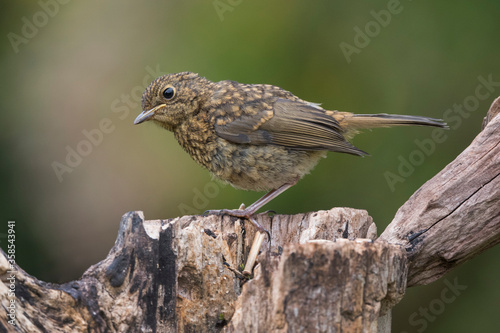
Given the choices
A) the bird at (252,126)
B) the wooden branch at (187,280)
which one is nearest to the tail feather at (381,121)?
the bird at (252,126)

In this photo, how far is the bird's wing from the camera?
482 cm

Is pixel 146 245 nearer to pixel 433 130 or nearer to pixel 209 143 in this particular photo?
pixel 209 143

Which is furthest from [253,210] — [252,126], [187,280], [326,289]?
[326,289]

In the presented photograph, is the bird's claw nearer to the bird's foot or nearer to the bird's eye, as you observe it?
the bird's foot

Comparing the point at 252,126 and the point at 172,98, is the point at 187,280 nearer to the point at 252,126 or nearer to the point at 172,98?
the point at 252,126

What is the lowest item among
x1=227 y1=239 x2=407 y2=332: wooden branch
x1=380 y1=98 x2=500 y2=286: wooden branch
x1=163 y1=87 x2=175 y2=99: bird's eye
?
x1=227 y1=239 x2=407 y2=332: wooden branch

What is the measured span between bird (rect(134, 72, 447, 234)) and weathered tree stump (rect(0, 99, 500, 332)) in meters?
0.65

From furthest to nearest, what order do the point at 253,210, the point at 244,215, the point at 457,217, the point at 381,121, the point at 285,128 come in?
the point at 285,128 → the point at 381,121 → the point at 253,210 → the point at 244,215 → the point at 457,217

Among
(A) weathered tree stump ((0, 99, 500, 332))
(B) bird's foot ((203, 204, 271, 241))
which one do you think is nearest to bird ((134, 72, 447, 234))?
(B) bird's foot ((203, 204, 271, 241))

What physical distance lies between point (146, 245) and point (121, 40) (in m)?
3.09

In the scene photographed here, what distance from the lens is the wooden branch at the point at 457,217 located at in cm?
371

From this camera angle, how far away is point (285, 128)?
4.89 m

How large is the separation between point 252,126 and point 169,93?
706 mm

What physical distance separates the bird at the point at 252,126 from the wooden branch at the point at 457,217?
2.83ft
